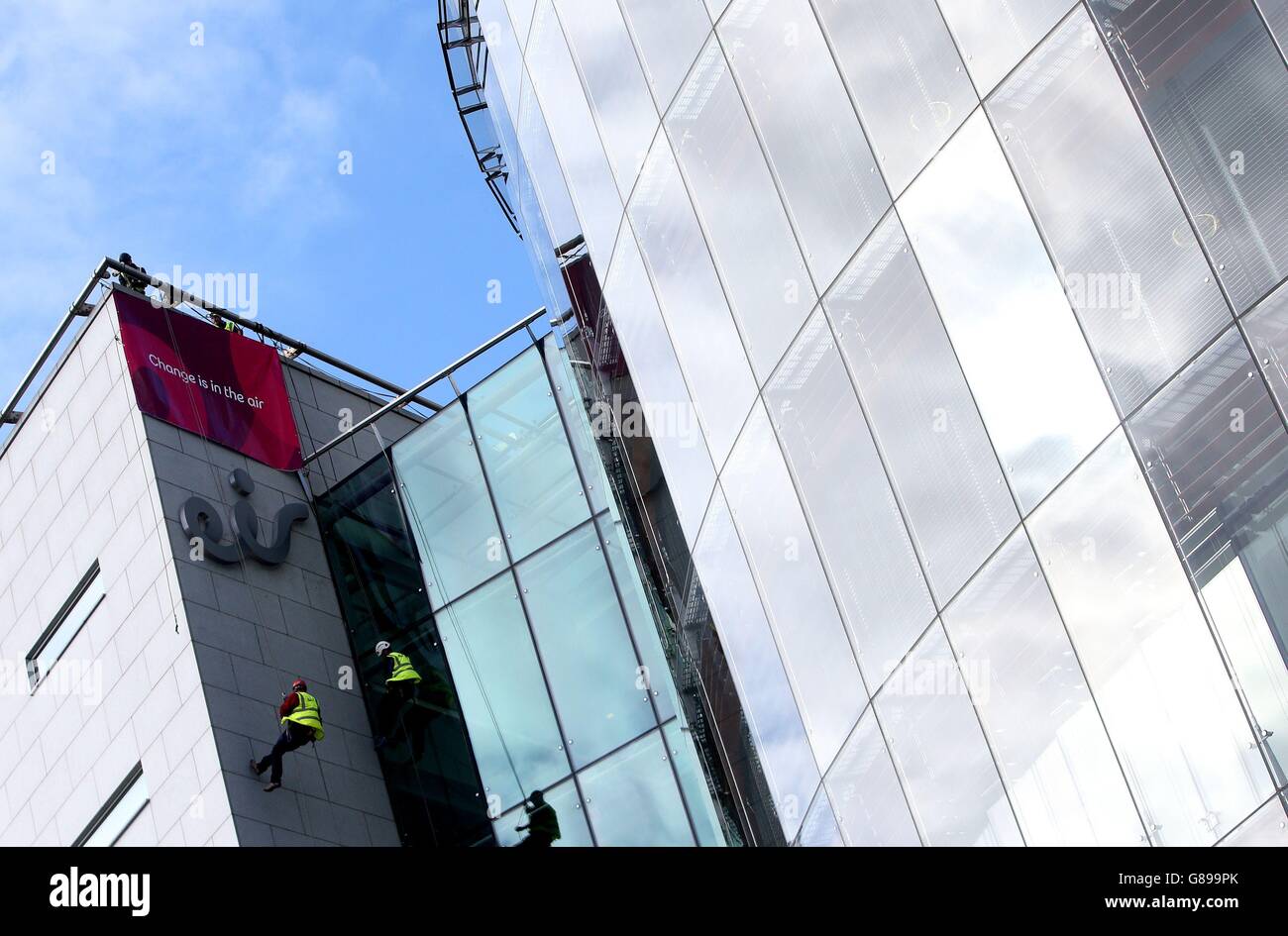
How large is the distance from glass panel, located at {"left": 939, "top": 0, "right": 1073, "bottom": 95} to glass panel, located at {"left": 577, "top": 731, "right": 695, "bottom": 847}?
1157cm

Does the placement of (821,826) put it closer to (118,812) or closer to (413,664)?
(413,664)

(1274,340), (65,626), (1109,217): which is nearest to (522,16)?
(1109,217)

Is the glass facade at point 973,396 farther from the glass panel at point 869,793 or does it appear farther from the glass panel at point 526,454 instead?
the glass panel at point 526,454

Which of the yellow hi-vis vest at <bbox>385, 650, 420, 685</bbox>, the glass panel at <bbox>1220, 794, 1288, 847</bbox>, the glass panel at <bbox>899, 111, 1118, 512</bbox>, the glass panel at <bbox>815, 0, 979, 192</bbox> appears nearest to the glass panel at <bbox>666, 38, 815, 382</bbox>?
the glass panel at <bbox>815, 0, 979, 192</bbox>

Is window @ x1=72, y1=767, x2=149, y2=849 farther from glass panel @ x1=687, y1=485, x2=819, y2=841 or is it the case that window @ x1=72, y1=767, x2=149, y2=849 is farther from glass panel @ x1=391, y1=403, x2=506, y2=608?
glass panel @ x1=687, y1=485, x2=819, y2=841

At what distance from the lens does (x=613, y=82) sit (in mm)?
19641

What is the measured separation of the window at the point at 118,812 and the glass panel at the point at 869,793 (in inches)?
481

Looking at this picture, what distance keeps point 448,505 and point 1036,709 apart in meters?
15.1

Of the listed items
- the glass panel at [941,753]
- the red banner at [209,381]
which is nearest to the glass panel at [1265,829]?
the glass panel at [941,753]

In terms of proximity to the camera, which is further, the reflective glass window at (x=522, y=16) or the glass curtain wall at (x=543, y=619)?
the glass curtain wall at (x=543, y=619)

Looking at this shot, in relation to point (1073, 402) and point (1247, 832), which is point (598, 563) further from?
point (1247, 832)

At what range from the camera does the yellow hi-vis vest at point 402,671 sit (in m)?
25.1
